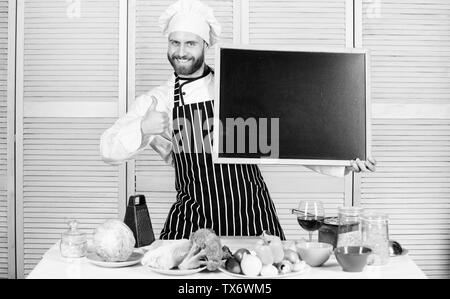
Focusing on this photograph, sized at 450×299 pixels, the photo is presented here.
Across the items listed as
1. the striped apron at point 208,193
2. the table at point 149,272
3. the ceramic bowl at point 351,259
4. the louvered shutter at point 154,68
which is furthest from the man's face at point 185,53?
the ceramic bowl at point 351,259

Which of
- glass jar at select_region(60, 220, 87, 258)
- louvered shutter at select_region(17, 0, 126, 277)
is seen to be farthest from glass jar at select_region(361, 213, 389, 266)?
louvered shutter at select_region(17, 0, 126, 277)

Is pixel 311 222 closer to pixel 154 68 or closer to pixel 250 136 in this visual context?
pixel 250 136

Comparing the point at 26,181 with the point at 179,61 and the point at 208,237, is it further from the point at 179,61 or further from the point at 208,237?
the point at 208,237

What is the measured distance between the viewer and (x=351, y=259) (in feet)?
4.87

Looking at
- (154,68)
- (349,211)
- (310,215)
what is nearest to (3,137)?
(154,68)

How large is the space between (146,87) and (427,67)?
1570 mm

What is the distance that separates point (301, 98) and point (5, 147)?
72.4 inches

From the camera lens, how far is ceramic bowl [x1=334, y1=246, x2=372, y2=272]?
1481 mm

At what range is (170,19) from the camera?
2.43 metres

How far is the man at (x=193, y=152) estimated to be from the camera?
215cm

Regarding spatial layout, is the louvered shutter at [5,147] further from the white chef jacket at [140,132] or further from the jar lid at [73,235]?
the jar lid at [73,235]

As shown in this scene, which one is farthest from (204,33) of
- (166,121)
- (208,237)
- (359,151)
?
(208,237)

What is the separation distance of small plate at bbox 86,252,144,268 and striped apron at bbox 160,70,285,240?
21.1 inches

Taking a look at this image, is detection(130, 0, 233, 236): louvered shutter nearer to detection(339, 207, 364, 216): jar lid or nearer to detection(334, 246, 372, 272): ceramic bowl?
detection(339, 207, 364, 216): jar lid
